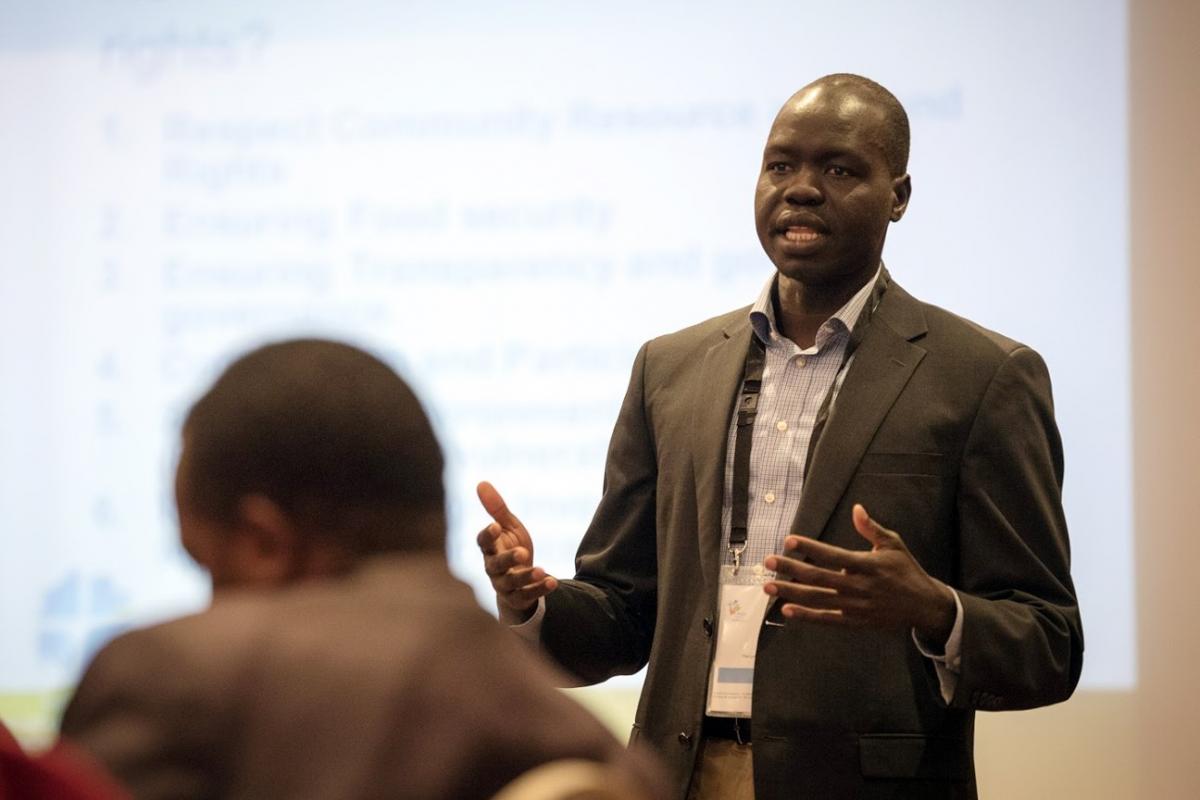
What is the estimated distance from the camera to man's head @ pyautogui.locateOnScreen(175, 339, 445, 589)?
117 cm

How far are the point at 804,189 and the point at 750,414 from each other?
379 mm

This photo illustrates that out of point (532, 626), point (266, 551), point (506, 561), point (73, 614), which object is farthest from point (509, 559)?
point (73, 614)

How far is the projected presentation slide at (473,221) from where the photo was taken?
13.3 ft

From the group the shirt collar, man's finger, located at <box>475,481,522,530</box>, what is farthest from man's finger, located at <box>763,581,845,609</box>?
the shirt collar

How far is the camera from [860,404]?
2.44 m

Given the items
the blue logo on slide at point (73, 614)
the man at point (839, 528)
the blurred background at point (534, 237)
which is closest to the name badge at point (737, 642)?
the man at point (839, 528)

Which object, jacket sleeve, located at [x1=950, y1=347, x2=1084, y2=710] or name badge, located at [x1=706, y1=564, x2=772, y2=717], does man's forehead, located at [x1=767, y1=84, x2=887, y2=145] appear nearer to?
jacket sleeve, located at [x1=950, y1=347, x2=1084, y2=710]

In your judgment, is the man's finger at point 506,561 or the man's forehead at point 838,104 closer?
the man's finger at point 506,561

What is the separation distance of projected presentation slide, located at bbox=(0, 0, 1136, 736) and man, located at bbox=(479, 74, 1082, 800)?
4.99ft

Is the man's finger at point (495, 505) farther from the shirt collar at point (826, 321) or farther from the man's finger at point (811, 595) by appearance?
the shirt collar at point (826, 321)

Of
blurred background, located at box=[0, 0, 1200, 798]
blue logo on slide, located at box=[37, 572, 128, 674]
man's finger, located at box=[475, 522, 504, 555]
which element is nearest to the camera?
man's finger, located at box=[475, 522, 504, 555]

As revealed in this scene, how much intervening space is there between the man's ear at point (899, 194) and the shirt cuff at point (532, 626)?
2.93ft

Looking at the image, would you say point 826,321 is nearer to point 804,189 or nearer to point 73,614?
point 804,189

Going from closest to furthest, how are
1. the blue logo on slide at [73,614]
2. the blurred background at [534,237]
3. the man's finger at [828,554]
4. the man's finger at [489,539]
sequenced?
the man's finger at [828,554] → the man's finger at [489,539] → the blurred background at [534,237] → the blue logo on slide at [73,614]
